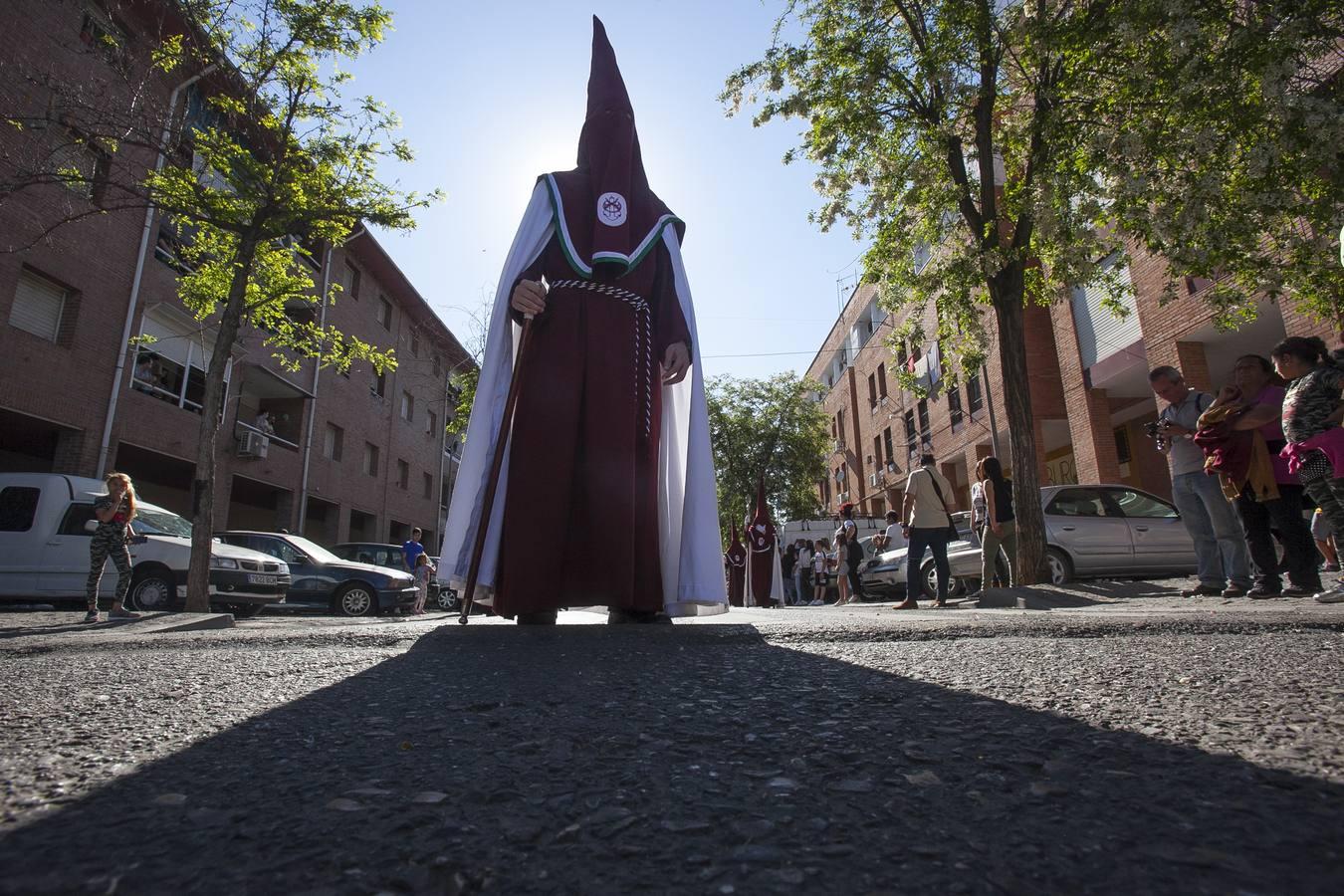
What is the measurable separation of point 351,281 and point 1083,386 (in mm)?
22810

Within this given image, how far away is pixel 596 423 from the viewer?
3.62 metres

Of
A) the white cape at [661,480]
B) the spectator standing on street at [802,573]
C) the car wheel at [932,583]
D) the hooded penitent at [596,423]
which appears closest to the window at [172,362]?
the car wheel at [932,583]

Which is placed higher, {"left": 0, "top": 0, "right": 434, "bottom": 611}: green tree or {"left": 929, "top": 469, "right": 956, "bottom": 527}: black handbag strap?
{"left": 0, "top": 0, "right": 434, "bottom": 611}: green tree

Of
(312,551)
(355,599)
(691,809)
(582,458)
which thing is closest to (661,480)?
(582,458)

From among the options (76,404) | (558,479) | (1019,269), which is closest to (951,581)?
(1019,269)

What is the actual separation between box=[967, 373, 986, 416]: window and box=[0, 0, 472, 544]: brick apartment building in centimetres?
1898

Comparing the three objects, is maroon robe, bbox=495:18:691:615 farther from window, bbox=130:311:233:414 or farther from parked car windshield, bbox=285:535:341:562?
window, bbox=130:311:233:414

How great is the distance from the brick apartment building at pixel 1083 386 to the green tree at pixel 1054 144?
1.30 metres

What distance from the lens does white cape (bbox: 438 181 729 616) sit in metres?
3.55

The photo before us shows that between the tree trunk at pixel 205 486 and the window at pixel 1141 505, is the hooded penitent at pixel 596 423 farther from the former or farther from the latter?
the window at pixel 1141 505

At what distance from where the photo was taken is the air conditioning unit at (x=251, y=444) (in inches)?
761

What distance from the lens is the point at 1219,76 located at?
745 cm

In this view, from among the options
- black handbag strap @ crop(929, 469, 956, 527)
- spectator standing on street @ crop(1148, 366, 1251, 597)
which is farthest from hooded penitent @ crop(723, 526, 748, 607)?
spectator standing on street @ crop(1148, 366, 1251, 597)

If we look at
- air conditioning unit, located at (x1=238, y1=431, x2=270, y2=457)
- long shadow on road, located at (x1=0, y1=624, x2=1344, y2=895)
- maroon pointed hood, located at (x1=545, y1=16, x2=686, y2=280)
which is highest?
air conditioning unit, located at (x1=238, y1=431, x2=270, y2=457)
